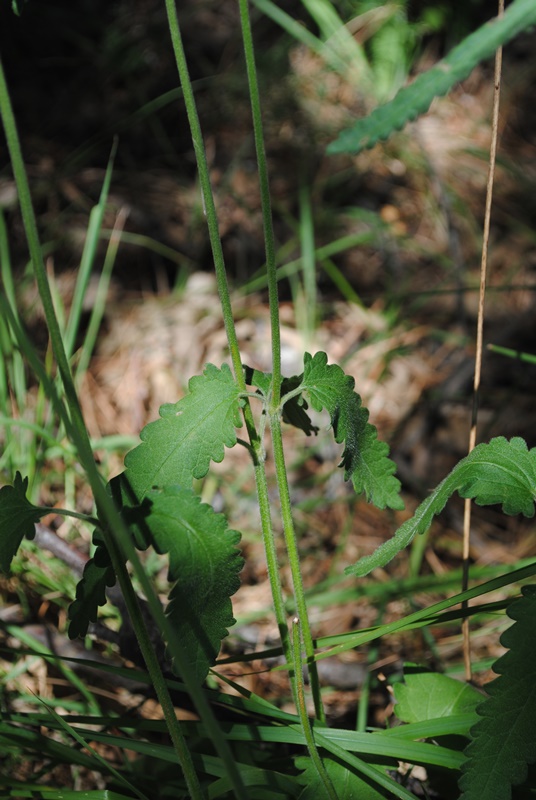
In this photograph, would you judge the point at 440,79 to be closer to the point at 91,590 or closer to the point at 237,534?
the point at 237,534

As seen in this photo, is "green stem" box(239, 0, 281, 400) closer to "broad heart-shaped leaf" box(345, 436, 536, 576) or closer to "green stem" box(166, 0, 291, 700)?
"green stem" box(166, 0, 291, 700)

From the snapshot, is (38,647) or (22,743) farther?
(38,647)

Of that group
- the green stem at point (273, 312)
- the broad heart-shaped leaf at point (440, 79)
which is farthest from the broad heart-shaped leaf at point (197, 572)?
the broad heart-shaped leaf at point (440, 79)

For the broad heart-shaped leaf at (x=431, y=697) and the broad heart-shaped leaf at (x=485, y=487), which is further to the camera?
the broad heart-shaped leaf at (x=431, y=697)

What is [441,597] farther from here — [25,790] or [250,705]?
[25,790]

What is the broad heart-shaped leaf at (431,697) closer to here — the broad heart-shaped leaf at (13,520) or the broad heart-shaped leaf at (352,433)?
the broad heart-shaped leaf at (352,433)

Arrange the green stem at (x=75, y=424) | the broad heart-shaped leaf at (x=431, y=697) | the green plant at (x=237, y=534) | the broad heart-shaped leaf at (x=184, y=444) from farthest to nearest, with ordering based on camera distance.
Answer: the broad heart-shaped leaf at (x=431, y=697) < the broad heart-shaped leaf at (x=184, y=444) < the green plant at (x=237, y=534) < the green stem at (x=75, y=424)

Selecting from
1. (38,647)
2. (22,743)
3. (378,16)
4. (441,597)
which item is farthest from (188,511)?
(378,16)

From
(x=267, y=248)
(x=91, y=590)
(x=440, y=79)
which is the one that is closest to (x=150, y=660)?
(x=91, y=590)
